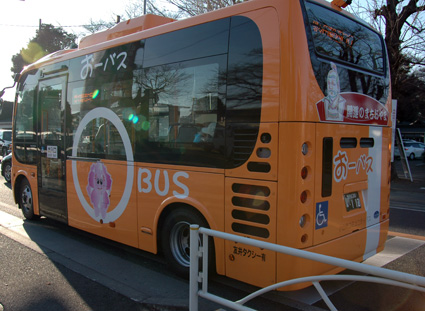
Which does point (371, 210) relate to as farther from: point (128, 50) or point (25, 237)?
point (25, 237)

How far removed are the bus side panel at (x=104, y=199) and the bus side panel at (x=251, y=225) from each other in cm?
172

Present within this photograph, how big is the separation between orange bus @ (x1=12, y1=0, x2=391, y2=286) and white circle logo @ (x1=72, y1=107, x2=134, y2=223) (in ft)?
0.09

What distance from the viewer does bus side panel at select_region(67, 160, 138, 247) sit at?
16.5 feet

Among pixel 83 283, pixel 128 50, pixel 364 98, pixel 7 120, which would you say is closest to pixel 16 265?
pixel 83 283

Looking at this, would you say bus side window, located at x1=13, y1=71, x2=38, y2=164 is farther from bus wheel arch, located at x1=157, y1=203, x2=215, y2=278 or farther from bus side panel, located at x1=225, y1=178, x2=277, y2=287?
bus side panel, located at x1=225, y1=178, x2=277, y2=287

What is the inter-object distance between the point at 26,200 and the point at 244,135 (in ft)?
19.1

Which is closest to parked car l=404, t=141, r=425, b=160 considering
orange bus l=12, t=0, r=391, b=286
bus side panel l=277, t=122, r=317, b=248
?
orange bus l=12, t=0, r=391, b=286

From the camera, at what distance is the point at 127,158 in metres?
5.01

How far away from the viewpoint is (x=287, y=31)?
3381mm

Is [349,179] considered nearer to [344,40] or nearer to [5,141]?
[344,40]

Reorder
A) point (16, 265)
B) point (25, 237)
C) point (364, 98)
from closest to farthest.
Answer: point (364, 98)
point (16, 265)
point (25, 237)

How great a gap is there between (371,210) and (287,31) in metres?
2.44

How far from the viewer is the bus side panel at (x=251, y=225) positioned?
3455 mm

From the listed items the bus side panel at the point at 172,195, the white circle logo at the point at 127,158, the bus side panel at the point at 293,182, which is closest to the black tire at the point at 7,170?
the white circle logo at the point at 127,158
